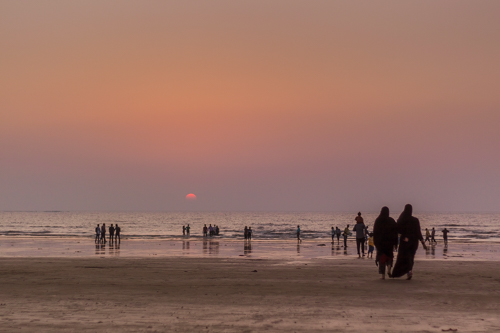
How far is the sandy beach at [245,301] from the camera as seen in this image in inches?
332

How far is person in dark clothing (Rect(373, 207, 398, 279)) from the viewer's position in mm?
14938

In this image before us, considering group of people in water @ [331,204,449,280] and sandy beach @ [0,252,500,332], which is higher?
group of people in water @ [331,204,449,280]

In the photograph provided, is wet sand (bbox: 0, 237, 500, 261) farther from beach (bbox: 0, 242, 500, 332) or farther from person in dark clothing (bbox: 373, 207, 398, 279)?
person in dark clothing (bbox: 373, 207, 398, 279)

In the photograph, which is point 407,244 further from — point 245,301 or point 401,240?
point 245,301

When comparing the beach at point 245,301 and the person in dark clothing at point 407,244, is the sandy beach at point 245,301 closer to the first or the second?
the beach at point 245,301

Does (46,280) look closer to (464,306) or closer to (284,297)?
(284,297)

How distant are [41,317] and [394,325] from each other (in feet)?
19.3

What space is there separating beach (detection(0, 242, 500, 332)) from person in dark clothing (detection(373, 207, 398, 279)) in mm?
618

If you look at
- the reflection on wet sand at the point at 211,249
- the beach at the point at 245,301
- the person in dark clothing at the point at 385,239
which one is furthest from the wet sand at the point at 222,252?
the person in dark clothing at the point at 385,239

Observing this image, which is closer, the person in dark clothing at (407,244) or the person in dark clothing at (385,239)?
the person in dark clothing at (407,244)

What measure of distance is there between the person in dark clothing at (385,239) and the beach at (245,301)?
62 cm

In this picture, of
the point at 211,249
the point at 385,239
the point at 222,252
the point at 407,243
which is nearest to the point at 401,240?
the point at 407,243

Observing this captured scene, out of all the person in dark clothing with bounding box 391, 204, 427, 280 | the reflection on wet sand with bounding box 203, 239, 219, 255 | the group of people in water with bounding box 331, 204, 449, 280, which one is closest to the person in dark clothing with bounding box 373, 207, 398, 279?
the group of people in water with bounding box 331, 204, 449, 280

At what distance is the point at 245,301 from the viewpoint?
10.9m
